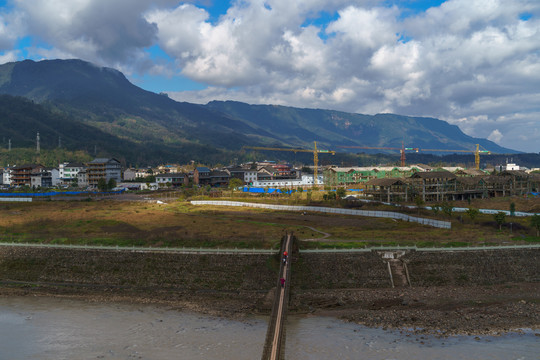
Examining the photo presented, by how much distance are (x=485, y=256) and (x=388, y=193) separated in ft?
186

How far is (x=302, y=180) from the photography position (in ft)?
627

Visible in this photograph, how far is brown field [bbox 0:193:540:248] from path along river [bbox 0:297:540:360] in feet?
63.4

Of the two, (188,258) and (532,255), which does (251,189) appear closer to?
(188,258)

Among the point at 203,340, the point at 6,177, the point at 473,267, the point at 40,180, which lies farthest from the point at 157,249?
the point at 6,177

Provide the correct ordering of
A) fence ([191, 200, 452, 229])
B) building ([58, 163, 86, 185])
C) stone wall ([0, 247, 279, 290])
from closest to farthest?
stone wall ([0, 247, 279, 290]) < fence ([191, 200, 452, 229]) < building ([58, 163, 86, 185])

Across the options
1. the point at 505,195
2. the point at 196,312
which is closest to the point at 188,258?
the point at 196,312

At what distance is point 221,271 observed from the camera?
174 feet

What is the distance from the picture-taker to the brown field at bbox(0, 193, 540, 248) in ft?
205

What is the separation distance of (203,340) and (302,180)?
512 feet

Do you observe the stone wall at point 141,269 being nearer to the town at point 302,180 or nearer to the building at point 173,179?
the town at point 302,180

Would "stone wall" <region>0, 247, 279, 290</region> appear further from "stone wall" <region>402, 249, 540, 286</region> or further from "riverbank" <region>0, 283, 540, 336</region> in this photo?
"stone wall" <region>402, 249, 540, 286</region>

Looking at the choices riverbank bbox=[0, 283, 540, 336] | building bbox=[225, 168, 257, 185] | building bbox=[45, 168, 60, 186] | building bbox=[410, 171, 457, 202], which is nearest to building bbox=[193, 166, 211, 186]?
building bbox=[225, 168, 257, 185]

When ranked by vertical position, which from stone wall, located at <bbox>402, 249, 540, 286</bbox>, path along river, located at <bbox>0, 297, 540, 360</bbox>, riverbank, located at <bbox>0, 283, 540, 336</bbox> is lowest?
path along river, located at <bbox>0, 297, 540, 360</bbox>

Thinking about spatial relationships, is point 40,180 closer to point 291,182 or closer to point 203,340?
point 291,182
